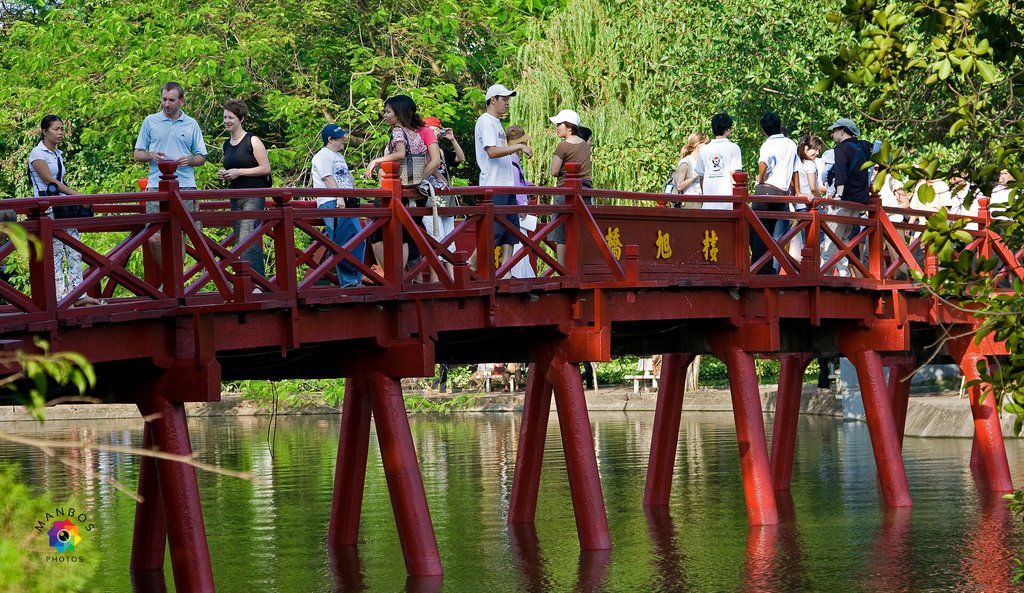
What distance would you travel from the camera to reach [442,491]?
24.7 meters

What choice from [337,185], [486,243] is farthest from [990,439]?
[337,185]

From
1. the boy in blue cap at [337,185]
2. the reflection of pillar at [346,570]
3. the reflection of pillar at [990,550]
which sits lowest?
the reflection of pillar at [990,550]

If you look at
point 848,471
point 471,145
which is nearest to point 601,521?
point 848,471

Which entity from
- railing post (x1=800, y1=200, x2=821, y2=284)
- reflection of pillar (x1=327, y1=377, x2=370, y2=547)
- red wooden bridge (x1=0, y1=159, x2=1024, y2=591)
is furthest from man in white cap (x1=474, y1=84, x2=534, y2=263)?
railing post (x1=800, y1=200, x2=821, y2=284)

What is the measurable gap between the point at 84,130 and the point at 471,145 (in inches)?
353

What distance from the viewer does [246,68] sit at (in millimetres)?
37062

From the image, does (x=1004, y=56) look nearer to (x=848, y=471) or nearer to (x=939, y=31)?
(x=939, y=31)

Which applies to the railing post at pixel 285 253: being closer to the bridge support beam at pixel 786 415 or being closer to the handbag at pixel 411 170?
the handbag at pixel 411 170

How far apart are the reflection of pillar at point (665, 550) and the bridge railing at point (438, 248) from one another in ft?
8.62

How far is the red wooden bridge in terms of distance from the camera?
1220 centimetres

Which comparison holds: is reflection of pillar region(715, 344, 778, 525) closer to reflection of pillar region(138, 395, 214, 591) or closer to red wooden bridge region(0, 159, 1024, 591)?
red wooden bridge region(0, 159, 1024, 591)

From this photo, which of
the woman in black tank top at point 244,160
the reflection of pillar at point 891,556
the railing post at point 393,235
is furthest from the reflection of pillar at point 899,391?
the woman in black tank top at point 244,160

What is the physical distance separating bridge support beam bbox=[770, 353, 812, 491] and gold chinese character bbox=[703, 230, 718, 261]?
16.6 feet

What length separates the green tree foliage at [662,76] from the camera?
30125 millimetres
